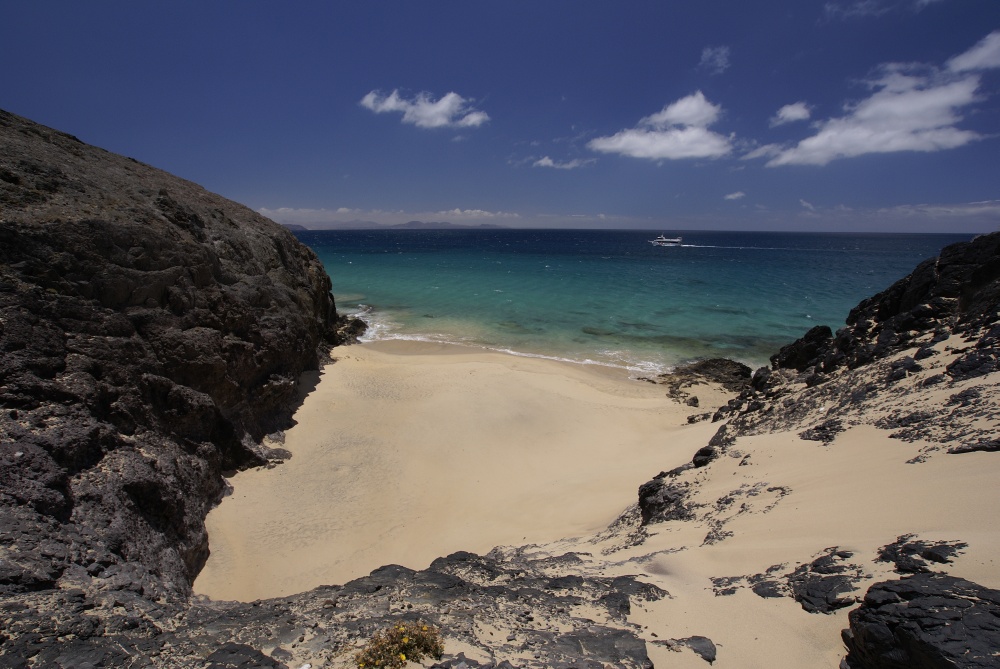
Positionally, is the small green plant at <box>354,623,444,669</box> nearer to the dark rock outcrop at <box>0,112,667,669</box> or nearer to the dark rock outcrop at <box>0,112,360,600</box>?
the dark rock outcrop at <box>0,112,667,669</box>

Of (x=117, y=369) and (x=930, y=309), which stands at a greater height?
(x=930, y=309)

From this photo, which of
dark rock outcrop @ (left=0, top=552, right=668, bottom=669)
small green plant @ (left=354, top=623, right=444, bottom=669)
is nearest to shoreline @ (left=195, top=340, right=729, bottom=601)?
dark rock outcrop @ (left=0, top=552, right=668, bottom=669)

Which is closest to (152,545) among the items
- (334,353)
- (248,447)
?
(248,447)

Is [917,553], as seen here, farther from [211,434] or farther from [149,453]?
[211,434]

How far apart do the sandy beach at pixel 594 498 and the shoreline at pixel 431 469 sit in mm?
51

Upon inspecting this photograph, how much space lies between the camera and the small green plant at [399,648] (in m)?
3.58

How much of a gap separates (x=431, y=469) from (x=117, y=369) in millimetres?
7026

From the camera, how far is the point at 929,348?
9.19 metres

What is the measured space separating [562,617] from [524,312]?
29818 millimetres

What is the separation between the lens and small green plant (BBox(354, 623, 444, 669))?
358 centimetres

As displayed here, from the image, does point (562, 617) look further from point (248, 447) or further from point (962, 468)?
point (248, 447)

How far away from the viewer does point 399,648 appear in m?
3.68

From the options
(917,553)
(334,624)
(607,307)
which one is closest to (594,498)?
(917,553)

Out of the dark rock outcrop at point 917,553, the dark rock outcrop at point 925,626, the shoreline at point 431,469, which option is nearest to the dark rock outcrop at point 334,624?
the dark rock outcrop at point 925,626
